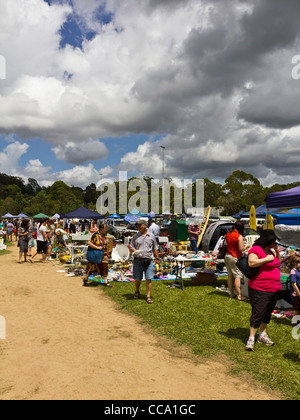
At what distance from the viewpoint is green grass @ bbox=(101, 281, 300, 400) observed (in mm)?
4000

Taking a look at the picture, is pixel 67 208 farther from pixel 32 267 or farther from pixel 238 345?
pixel 238 345

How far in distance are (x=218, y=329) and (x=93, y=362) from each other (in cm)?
233

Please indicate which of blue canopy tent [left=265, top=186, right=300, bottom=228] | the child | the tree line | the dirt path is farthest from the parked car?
the tree line

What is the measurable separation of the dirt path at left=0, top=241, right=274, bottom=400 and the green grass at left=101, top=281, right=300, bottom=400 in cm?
28

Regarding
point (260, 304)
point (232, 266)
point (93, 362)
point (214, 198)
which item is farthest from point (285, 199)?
point (214, 198)

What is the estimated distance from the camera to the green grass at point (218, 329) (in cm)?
400

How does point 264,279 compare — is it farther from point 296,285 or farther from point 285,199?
point 285,199

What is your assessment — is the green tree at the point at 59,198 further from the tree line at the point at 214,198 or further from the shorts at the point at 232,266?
the shorts at the point at 232,266

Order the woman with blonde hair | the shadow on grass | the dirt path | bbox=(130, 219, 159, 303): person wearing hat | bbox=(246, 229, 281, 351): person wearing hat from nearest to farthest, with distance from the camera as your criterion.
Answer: the dirt path → bbox=(246, 229, 281, 351): person wearing hat → the shadow on grass → bbox=(130, 219, 159, 303): person wearing hat → the woman with blonde hair

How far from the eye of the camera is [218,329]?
5570 mm

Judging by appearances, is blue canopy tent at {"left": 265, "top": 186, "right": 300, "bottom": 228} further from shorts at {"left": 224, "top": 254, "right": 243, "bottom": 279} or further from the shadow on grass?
the shadow on grass

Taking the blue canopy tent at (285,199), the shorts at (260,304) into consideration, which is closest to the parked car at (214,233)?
the blue canopy tent at (285,199)

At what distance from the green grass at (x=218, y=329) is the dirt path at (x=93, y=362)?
0.28 m
